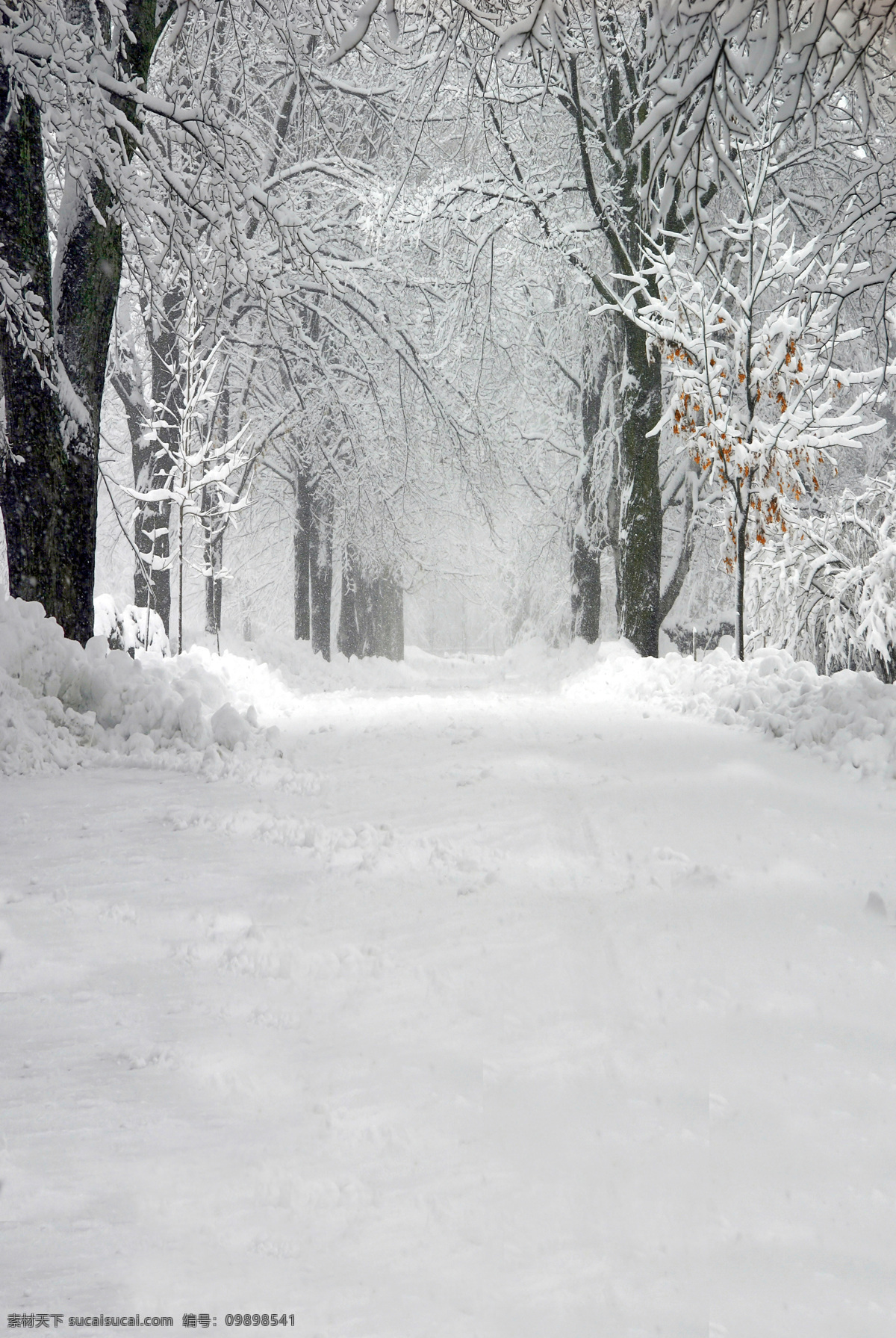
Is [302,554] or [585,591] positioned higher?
[302,554]

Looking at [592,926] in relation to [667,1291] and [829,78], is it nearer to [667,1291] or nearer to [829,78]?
[667,1291]

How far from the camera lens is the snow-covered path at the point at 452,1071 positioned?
1.67 meters

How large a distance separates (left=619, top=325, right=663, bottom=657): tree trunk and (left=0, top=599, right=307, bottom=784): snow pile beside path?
6.89 meters

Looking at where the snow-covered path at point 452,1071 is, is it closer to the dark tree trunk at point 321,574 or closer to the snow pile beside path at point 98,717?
→ the snow pile beside path at point 98,717

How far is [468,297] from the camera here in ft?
41.7

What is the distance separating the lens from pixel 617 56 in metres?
12.1

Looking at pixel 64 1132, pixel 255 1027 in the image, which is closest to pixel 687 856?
pixel 255 1027

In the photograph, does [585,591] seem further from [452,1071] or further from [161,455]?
[452,1071]

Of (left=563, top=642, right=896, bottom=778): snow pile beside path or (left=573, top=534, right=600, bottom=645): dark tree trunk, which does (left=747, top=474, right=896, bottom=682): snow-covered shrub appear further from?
(left=573, top=534, right=600, bottom=645): dark tree trunk

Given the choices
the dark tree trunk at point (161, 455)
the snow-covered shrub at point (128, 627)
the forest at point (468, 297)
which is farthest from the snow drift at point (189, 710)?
the dark tree trunk at point (161, 455)

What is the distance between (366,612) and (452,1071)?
22.4 meters

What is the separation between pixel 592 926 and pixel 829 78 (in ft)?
10.8

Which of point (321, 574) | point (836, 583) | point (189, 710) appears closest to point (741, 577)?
point (836, 583)

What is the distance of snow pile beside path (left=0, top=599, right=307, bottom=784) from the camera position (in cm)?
565
